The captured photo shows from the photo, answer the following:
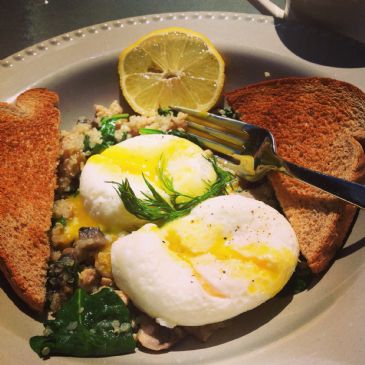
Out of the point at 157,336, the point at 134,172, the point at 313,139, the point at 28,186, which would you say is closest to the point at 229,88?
the point at 313,139

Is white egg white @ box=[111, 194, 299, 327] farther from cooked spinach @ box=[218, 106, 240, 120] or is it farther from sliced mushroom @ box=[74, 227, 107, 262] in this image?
cooked spinach @ box=[218, 106, 240, 120]

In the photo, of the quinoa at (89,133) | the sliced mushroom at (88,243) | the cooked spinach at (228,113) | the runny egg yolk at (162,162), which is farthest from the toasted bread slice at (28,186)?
the cooked spinach at (228,113)

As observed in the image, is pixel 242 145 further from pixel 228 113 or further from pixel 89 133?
pixel 89 133

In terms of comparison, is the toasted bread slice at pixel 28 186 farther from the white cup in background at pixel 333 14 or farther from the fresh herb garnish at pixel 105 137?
the white cup in background at pixel 333 14

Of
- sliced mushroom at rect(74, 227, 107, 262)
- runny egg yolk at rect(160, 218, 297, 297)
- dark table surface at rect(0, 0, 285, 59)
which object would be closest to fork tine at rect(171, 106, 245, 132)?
runny egg yolk at rect(160, 218, 297, 297)

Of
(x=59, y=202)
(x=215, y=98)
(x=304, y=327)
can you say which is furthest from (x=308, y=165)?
(x=59, y=202)

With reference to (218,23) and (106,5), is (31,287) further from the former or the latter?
(106,5)
